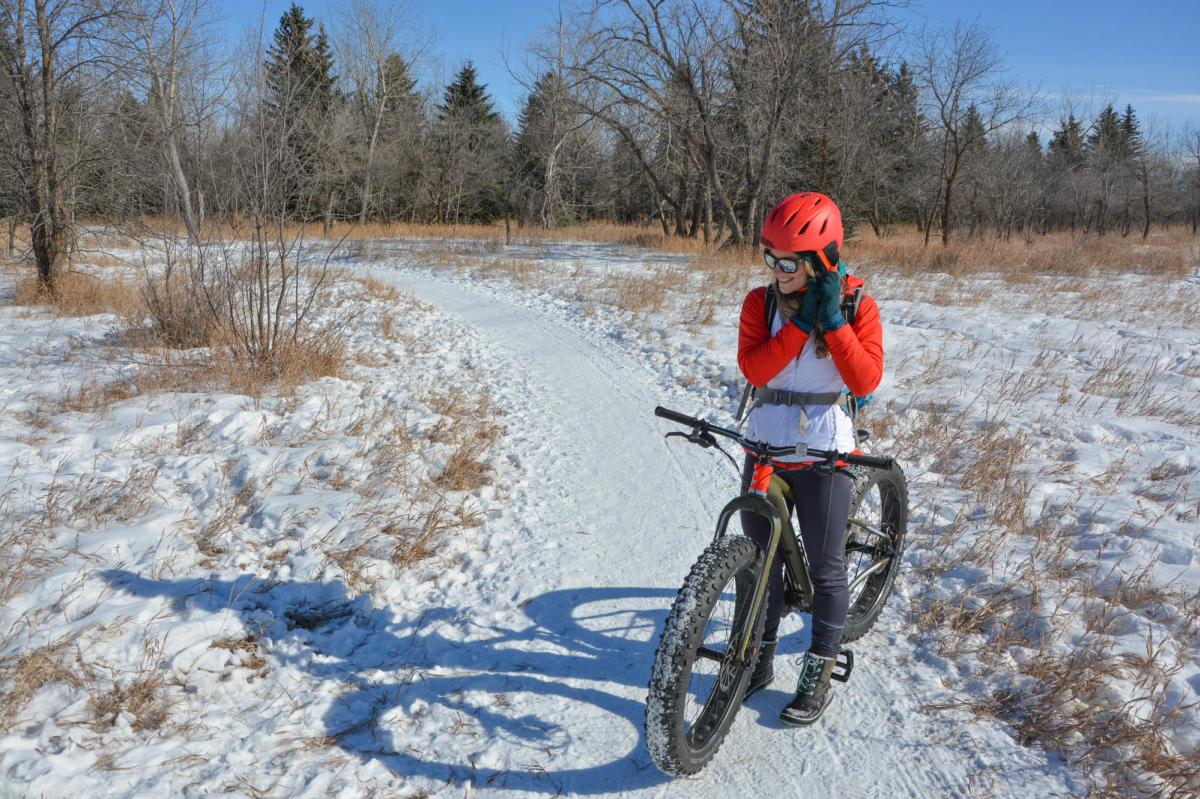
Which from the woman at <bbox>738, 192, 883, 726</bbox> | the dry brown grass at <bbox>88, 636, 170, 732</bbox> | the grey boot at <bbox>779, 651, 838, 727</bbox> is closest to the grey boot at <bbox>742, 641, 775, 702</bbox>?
the woman at <bbox>738, 192, 883, 726</bbox>

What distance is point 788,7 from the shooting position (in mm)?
16297

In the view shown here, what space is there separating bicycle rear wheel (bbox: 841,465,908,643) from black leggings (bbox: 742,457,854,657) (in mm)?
564

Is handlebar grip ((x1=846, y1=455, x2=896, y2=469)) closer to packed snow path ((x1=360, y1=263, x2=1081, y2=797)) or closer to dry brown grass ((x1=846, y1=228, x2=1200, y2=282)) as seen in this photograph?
packed snow path ((x1=360, y1=263, x2=1081, y2=797))

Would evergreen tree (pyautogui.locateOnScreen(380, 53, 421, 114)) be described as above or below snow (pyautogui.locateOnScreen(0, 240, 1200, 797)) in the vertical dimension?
above

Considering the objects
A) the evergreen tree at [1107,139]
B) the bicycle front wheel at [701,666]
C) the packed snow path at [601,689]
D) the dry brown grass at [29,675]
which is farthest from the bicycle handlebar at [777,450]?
the evergreen tree at [1107,139]

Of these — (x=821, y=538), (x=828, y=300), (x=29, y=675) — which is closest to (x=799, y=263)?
(x=828, y=300)

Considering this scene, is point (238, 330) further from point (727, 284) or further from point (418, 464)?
point (727, 284)

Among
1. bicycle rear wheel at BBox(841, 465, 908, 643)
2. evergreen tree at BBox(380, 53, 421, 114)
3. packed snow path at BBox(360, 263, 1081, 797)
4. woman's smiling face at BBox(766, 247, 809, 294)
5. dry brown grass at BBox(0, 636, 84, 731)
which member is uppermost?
evergreen tree at BBox(380, 53, 421, 114)

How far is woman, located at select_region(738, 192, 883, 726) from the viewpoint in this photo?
250 centimetres

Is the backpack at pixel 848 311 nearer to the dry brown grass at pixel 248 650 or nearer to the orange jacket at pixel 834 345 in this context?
the orange jacket at pixel 834 345

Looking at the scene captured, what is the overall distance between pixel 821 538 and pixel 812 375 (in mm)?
661

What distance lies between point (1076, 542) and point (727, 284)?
32.6 ft

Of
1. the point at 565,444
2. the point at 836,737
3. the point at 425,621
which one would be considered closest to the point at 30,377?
the point at 565,444

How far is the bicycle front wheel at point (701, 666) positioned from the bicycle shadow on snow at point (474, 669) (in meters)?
0.23
